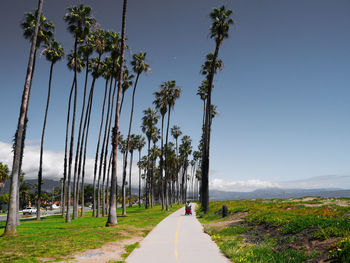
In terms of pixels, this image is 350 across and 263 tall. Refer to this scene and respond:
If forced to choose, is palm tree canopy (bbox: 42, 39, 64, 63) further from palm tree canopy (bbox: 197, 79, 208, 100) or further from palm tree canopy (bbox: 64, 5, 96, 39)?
palm tree canopy (bbox: 197, 79, 208, 100)

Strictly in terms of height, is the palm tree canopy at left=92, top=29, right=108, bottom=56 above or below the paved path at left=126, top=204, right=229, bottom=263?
above

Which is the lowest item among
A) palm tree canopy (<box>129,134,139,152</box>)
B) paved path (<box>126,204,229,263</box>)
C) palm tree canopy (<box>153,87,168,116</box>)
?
paved path (<box>126,204,229,263</box>)

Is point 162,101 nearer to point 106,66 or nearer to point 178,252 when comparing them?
point 106,66

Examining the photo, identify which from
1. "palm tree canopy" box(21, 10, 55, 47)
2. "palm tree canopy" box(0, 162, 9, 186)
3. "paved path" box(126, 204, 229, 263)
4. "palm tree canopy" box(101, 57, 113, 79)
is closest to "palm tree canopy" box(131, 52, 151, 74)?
"palm tree canopy" box(101, 57, 113, 79)

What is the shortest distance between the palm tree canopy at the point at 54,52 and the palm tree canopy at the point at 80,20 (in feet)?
15.2

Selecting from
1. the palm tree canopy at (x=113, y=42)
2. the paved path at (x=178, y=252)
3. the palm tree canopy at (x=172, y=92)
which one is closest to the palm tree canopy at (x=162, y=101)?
the palm tree canopy at (x=172, y=92)

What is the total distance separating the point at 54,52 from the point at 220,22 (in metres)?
21.2

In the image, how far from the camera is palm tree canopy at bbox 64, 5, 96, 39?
1046 inches

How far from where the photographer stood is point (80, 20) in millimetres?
26812

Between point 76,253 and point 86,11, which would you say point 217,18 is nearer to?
point 86,11

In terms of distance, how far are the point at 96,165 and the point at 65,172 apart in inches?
217

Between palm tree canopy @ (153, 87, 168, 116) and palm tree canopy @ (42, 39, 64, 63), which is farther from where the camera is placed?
palm tree canopy @ (153, 87, 168, 116)

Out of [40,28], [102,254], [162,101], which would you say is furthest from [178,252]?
[162,101]

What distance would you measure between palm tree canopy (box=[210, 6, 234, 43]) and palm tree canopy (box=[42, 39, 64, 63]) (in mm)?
19452
